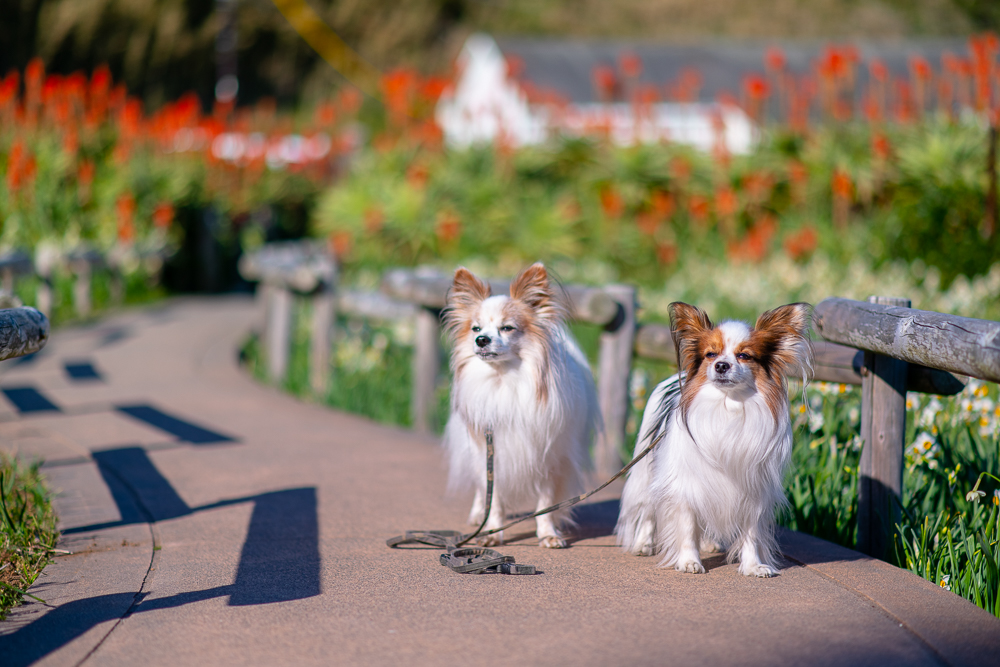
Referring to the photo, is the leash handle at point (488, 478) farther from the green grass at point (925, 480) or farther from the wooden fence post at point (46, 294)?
the wooden fence post at point (46, 294)

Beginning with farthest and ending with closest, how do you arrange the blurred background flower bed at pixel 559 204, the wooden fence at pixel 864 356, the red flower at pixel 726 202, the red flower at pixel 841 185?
the red flower at pixel 726 202, the red flower at pixel 841 185, the blurred background flower bed at pixel 559 204, the wooden fence at pixel 864 356

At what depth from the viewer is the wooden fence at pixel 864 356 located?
306 centimetres

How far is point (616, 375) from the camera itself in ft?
17.1

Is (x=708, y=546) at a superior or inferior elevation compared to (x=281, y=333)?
inferior

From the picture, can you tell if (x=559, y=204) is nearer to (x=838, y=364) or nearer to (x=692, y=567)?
(x=838, y=364)

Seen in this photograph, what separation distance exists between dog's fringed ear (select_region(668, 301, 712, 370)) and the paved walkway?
90 cm

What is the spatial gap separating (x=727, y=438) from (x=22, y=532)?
2.93 metres

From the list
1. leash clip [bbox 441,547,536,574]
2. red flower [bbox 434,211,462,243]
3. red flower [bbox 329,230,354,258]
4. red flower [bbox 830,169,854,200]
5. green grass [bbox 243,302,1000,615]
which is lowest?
leash clip [bbox 441,547,536,574]

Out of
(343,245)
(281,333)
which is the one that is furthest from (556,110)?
(281,333)

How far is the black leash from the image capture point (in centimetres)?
359

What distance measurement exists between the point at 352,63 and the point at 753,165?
42588 millimetres

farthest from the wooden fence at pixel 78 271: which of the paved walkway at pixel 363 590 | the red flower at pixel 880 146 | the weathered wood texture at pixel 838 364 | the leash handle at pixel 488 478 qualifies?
the red flower at pixel 880 146

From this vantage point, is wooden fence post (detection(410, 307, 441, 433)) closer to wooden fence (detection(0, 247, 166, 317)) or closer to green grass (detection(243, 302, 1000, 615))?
green grass (detection(243, 302, 1000, 615))

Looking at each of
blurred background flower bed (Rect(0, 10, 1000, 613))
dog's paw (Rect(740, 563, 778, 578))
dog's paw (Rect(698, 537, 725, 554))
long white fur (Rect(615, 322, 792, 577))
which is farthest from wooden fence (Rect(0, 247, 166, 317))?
dog's paw (Rect(740, 563, 778, 578))
